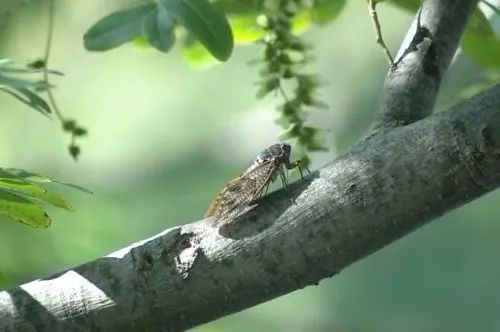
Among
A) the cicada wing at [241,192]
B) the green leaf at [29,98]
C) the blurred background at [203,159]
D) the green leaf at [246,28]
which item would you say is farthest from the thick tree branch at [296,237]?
the blurred background at [203,159]

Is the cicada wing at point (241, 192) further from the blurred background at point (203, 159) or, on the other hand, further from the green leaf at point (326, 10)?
the blurred background at point (203, 159)

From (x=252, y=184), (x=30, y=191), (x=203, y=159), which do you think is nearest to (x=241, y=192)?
(x=252, y=184)

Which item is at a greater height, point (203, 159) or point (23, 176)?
point (203, 159)

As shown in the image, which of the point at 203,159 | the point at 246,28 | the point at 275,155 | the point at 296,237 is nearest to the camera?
the point at 296,237

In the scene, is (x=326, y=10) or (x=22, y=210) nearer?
(x=22, y=210)

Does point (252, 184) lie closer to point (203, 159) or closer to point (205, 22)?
point (205, 22)

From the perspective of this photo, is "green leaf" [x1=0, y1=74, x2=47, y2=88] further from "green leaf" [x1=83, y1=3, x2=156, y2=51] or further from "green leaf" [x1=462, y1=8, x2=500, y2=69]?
"green leaf" [x1=462, y1=8, x2=500, y2=69]

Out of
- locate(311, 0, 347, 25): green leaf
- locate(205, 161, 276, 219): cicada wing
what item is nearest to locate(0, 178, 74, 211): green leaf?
locate(205, 161, 276, 219): cicada wing
